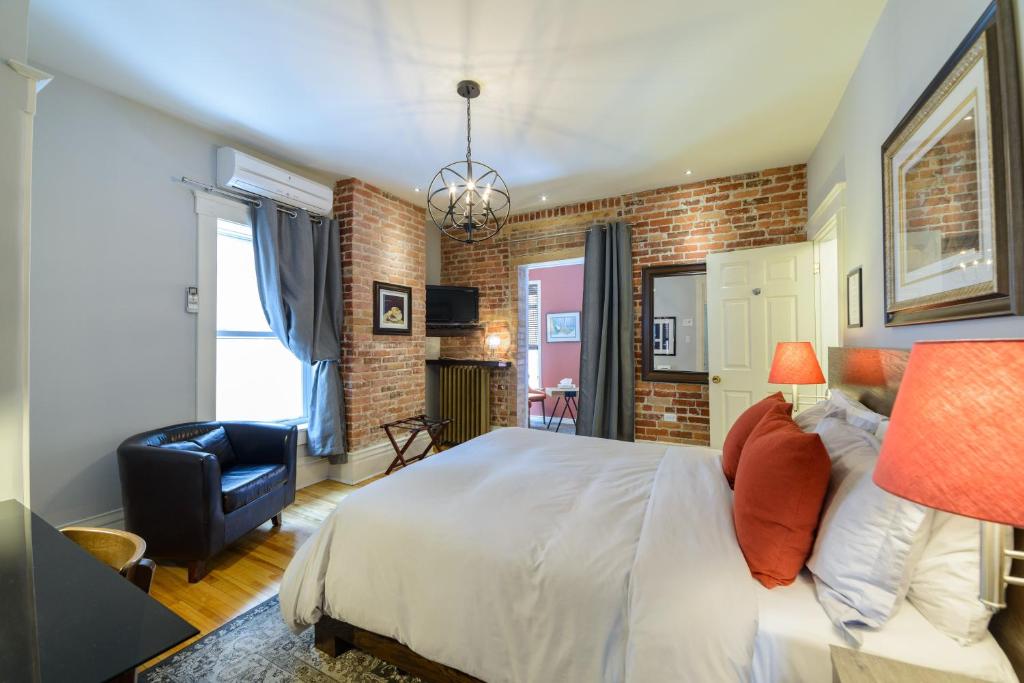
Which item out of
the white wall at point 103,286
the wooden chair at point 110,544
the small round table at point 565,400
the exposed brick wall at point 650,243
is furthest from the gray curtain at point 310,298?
the small round table at point 565,400

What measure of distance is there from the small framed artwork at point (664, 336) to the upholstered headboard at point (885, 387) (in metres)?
1.49

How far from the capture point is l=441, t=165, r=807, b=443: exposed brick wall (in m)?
3.48

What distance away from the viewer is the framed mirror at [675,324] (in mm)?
3754

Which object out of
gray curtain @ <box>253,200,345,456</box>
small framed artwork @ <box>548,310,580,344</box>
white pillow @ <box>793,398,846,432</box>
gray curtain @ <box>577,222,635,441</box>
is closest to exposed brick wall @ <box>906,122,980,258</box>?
white pillow @ <box>793,398,846,432</box>

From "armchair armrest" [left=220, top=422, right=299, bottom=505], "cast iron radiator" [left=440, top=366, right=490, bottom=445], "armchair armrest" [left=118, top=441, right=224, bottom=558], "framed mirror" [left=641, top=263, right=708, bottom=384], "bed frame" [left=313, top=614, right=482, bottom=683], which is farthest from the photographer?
"cast iron radiator" [left=440, top=366, right=490, bottom=445]

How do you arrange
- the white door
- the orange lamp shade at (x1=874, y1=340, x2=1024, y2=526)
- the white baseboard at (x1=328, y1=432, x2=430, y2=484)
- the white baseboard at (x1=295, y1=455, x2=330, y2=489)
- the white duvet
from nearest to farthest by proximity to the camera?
the orange lamp shade at (x1=874, y1=340, x2=1024, y2=526), the white duvet, the white door, the white baseboard at (x1=295, y1=455, x2=330, y2=489), the white baseboard at (x1=328, y1=432, x2=430, y2=484)

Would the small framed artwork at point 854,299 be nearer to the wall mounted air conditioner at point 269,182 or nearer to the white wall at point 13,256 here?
the white wall at point 13,256

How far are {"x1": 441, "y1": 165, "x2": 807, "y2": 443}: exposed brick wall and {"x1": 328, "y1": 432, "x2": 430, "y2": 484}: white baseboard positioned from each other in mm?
1376

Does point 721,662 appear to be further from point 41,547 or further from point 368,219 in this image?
point 368,219

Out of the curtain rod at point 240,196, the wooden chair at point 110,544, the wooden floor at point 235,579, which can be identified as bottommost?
the wooden floor at point 235,579

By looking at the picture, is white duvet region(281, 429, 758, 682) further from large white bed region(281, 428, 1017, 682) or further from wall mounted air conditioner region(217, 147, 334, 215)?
wall mounted air conditioner region(217, 147, 334, 215)

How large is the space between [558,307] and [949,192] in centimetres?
539

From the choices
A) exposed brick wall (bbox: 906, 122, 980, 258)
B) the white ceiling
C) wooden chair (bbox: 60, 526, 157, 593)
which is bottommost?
Answer: wooden chair (bbox: 60, 526, 157, 593)

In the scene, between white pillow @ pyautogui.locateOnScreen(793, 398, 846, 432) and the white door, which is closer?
white pillow @ pyautogui.locateOnScreen(793, 398, 846, 432)
